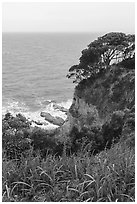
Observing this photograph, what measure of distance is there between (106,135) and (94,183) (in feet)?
39.7

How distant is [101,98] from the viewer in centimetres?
2062

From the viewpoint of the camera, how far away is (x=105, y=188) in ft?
9.30

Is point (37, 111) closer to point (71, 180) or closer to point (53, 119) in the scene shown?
point (53, 119)

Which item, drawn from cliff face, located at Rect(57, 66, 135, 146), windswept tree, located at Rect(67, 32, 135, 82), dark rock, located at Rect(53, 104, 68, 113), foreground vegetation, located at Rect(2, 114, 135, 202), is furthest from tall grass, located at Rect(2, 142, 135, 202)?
dark rock, located at Rect(53, 104, 68, 113)

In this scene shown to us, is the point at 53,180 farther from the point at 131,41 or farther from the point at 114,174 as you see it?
the point at 131,41

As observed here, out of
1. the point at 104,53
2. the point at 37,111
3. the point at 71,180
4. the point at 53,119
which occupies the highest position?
the point at 104,53

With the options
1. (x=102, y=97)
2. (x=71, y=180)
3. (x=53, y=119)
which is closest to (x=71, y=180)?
(x=71, y=180)

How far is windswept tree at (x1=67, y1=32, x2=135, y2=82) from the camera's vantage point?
2166 centimetres

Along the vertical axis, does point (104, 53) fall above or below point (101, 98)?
above

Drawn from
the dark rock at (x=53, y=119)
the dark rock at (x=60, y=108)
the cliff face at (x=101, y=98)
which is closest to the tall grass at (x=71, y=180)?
the cliff face at (x=101, y=98)

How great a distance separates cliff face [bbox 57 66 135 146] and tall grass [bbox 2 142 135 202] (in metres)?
14.6

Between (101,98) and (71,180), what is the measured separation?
58.2 ft

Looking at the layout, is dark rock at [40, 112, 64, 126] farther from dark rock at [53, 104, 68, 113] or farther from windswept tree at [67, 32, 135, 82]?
windswept tree at [67, 32, 135, 82]

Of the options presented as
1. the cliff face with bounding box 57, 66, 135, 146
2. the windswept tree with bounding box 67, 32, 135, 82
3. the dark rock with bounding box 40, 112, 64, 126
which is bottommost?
the dark rock with bounding box 40, 112, 64, 126
